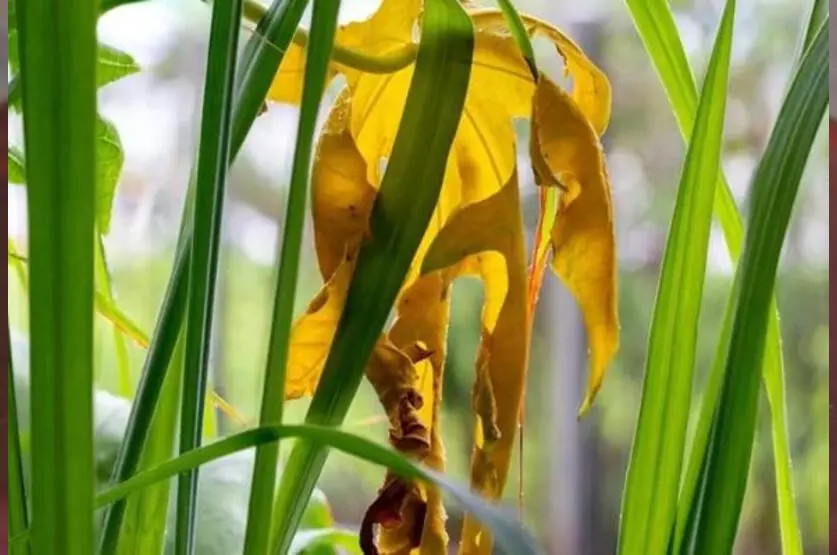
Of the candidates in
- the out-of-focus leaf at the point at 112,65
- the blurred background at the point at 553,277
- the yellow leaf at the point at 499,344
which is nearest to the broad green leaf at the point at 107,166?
the out-of-focus leaf at the point at 112,65

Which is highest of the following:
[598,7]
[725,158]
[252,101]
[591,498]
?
[598,7]

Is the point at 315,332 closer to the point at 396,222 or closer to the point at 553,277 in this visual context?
the point at 396,222

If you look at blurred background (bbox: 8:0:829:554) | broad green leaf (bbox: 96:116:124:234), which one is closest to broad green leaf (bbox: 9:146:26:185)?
broad green leaf (bbox: 96:116:124:234)

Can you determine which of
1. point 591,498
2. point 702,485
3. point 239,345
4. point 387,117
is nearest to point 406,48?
point 387,117

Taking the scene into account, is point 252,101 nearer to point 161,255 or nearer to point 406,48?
point 406,48

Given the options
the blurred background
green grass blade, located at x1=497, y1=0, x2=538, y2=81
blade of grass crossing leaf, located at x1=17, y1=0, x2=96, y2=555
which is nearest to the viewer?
blade of grass crossing leaf, located at x1=17, y1=0, x2=96, y2=555

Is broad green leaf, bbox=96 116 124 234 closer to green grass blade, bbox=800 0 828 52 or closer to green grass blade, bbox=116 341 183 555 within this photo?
green grass blade, bbox=116 341 183 555

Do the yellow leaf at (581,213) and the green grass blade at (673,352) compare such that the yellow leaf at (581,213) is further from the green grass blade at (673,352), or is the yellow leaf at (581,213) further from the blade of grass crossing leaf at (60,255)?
the blade of grass crossing leaf at (60,255)
